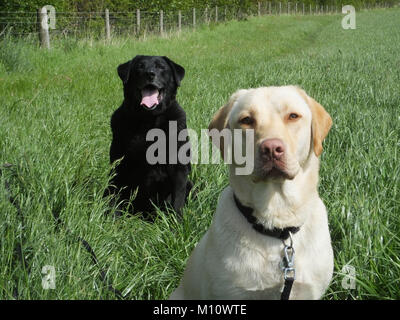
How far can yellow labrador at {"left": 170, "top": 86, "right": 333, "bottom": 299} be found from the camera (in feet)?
6.25

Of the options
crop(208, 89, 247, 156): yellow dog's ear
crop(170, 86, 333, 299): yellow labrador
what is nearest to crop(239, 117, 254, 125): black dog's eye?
crop(170, 86, 333, 299): yellow labrador

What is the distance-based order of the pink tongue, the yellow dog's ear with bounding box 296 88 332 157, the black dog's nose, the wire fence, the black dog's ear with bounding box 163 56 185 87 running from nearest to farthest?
1. the yellow dog's ear with bounding box 296 88 332 157
2. the pink tongue
3. the black dog's nose
4. the black dog's ear with bounding box 163 56 185 87
5. the wire fence

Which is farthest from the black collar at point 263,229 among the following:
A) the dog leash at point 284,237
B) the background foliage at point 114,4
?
the background foliage at point 114,4

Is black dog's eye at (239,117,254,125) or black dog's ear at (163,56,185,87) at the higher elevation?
black dog's ear at (163,56,185,87)

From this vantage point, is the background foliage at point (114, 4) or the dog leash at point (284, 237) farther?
the background foliage at point (114, 4)

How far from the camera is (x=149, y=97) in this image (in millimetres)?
3711

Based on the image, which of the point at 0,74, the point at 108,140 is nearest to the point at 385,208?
the point at 108,140

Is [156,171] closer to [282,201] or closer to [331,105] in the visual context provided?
[282,201]

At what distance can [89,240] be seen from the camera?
8.21ft

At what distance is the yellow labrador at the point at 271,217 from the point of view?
1905 mm

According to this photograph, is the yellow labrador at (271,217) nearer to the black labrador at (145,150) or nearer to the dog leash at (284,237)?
the dog leash at (284,237)

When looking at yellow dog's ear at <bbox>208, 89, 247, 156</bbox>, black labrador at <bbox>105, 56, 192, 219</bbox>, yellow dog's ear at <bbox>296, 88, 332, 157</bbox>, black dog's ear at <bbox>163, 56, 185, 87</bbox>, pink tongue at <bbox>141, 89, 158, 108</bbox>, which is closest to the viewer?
yellow dog's ear at <bbox>296, 88, 332, 157</bbox>

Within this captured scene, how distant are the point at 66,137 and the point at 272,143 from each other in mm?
2551

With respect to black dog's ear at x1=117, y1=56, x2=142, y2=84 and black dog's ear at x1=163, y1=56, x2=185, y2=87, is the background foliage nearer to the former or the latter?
black dog's ear at x1=117, y1=56, x2=142, y2=84
